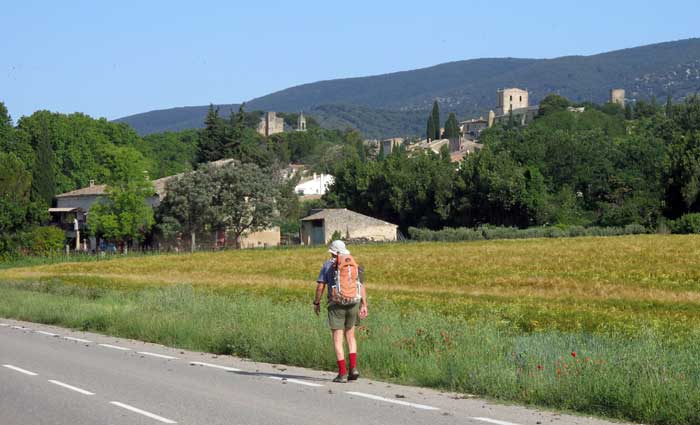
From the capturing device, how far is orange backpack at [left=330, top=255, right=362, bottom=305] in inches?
557

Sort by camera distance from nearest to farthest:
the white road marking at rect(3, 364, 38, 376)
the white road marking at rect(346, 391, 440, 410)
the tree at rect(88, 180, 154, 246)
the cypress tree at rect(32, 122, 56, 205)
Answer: the white road marking at rect(346, 391, 440, 410)
the white road marking at rect(3, 364, 38, 376)
the tree at rect(88, 180, 154, 246)
the cypress tree at rect(32, 122, 56, 205)

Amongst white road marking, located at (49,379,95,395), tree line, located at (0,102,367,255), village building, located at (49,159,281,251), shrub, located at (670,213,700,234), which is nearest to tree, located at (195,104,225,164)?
tree line, located at (0,102,367,255)

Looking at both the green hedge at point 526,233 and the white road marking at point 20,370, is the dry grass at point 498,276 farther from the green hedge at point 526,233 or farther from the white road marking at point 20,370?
the white road marking at point 20,370

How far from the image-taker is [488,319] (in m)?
23.3

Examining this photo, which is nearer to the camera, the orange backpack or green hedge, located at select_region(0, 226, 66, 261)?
the orange backpack

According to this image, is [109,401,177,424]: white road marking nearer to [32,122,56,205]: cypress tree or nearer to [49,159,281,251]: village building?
[49,159,281,251]: village building

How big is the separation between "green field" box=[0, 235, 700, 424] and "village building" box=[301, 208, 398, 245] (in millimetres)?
38749

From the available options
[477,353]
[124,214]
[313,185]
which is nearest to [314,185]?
[313,185]

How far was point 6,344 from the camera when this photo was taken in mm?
21781

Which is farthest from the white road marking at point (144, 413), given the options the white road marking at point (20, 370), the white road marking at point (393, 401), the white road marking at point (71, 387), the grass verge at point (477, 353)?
the grass verge at point (477, 353)

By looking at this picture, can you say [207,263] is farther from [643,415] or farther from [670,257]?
[643,415]

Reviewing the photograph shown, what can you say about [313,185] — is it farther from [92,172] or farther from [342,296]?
[342,296]

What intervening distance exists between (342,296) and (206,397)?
2.37m

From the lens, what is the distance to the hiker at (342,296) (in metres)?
14.2
